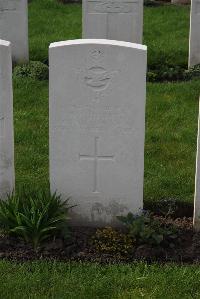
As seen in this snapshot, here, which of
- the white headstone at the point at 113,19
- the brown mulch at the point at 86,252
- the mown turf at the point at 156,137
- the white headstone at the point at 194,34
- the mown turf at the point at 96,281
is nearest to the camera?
the mown turf at the point at 96,281

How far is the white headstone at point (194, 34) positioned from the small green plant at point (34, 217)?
18.2ft

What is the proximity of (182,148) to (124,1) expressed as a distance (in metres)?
3.41

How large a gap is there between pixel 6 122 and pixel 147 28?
793 cm

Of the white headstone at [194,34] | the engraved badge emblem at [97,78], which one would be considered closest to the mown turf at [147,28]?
the white headstone at [194,34]

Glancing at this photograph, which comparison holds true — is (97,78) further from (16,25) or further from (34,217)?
(16,25)

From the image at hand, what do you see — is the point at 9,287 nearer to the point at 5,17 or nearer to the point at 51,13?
the point at 5,17

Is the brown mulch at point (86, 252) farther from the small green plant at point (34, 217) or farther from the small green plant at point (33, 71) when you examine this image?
the small green plant at point (33, 71)

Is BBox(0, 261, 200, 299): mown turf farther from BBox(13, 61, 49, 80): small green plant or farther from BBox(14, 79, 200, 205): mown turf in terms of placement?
BBox(13, 61, 49, 80): small green plant

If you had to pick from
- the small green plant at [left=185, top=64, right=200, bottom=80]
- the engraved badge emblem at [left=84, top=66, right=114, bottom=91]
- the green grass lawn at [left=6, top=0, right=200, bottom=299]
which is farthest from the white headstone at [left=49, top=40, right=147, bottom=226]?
the small green plant at [left=185, top=64, right=200, bottom=80]

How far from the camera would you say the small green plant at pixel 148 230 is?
5234 mm

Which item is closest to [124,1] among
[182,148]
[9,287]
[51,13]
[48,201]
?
[182,148]

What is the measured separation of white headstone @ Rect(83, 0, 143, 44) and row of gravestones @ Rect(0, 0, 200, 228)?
Result: 4.92m

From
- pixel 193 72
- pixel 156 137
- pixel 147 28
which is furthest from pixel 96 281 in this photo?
pixel 147 28

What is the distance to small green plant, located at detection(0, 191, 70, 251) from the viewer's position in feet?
17.2
